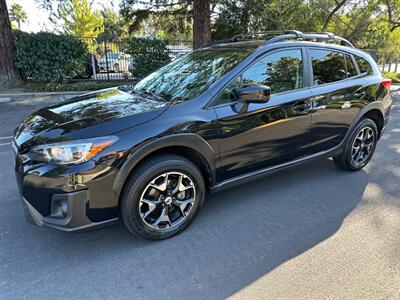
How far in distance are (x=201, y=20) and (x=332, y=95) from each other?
27.8ft

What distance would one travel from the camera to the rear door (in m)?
3.50

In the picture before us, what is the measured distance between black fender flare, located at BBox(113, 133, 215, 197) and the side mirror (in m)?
0.52

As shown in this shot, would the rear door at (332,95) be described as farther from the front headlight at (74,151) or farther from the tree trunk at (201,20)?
the tree trunk at (201,20)

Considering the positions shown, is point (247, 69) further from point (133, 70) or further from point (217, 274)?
point (133, 70)

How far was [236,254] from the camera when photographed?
103 inches

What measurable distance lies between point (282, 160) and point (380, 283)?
1.46m

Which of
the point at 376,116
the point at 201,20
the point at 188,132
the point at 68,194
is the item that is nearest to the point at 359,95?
the point at 376,116

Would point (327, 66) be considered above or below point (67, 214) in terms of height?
above

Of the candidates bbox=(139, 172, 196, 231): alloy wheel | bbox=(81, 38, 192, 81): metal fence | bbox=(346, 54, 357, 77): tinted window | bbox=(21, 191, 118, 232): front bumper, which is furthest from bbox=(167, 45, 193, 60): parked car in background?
bbox=(21, 191, 118, 232): front bumper

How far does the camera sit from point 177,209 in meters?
2.83

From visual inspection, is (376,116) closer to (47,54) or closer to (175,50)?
(47,54)

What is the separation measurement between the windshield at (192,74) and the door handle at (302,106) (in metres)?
0.74

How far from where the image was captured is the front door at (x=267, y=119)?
2.89 metres

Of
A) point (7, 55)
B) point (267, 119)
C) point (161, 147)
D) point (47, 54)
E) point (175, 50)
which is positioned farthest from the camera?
point (175, 50)
